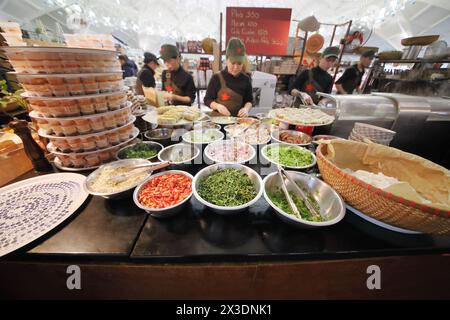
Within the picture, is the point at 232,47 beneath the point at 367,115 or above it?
above

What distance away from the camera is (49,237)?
0.98 meters

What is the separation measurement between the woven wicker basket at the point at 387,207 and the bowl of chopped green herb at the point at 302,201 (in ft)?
0.26

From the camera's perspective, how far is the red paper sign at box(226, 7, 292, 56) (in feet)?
12.4

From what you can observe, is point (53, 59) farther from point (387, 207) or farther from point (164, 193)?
point (387, 207)

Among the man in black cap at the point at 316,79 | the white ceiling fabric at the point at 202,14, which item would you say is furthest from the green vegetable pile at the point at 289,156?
the white ceiling fabric at the point at 202,14

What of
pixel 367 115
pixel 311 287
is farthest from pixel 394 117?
pixel 311 287

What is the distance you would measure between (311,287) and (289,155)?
3.38 ft

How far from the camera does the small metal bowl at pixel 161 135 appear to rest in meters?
2.00

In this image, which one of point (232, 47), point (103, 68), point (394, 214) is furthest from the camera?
point (232, 47)

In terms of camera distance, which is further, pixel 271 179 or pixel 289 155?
pixel 289 155

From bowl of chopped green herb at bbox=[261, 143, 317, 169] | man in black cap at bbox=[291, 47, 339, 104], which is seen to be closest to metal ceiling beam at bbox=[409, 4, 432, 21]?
man in black cap at bbox=[291, 47, 339, 104]

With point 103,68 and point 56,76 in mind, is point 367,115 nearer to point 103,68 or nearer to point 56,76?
point 103,68

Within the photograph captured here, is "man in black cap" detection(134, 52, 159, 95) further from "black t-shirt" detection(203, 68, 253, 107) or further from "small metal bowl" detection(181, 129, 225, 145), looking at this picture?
"small metal bowl" detection(181, 129, 225, 145)
